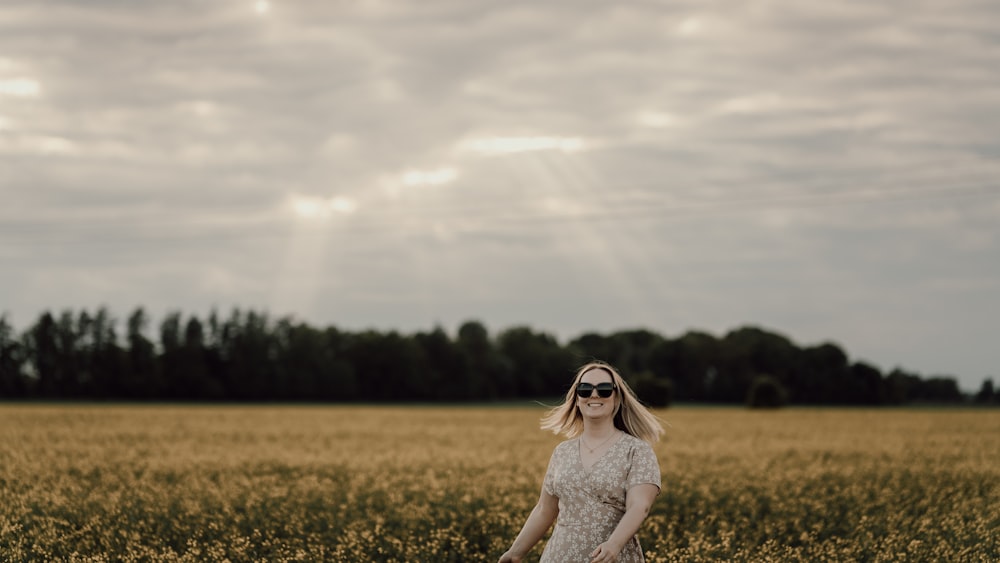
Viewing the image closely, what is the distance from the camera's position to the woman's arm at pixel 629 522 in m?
5.97

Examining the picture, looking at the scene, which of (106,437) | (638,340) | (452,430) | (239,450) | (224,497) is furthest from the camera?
(638,340)

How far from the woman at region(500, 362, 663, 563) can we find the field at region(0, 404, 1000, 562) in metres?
4.19

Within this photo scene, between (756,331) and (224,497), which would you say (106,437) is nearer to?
(224,497)

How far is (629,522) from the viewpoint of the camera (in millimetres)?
6043

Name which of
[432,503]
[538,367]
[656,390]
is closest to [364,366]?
[538,367]

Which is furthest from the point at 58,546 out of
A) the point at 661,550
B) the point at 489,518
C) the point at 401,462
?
the point at 401,462

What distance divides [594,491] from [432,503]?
28.9 feet

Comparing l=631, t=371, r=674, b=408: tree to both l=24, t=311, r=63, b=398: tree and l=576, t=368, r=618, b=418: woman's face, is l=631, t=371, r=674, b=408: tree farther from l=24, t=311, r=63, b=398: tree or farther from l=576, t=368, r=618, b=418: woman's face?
l=576, t=368, r=618, b=418: woman's face

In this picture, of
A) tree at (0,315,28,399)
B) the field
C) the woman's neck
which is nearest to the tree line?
tree at (0,315,28,399)

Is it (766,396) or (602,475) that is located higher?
(602,475)

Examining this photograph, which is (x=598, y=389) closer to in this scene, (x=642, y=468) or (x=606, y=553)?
(x=642, y=468)

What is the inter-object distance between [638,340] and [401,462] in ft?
343

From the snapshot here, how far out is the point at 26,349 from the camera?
9231 centimetres

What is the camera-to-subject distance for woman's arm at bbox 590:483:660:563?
19.6 ft
